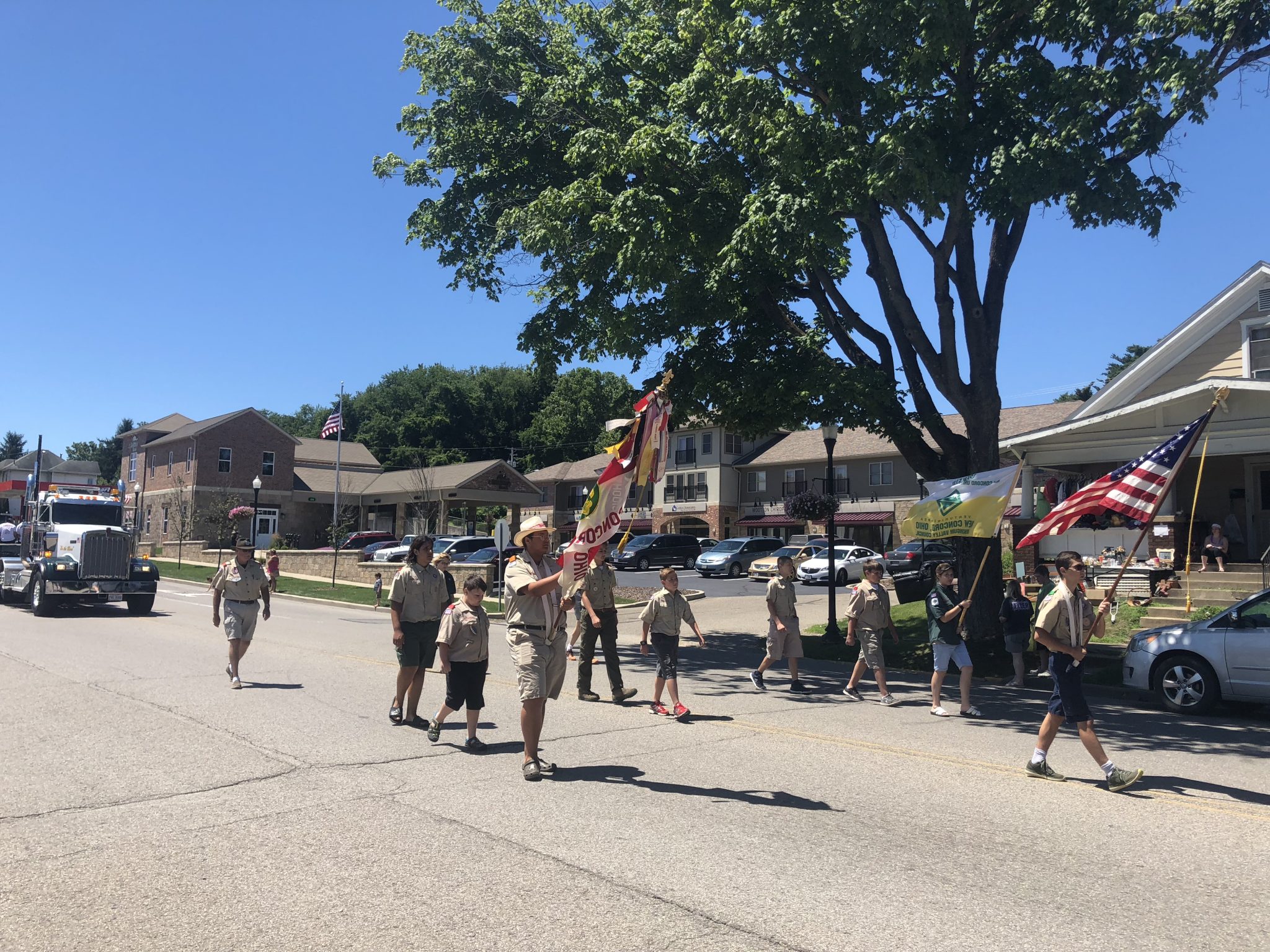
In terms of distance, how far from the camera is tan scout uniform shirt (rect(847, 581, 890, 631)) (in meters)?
11.4

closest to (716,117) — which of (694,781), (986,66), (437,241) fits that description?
(986,66)

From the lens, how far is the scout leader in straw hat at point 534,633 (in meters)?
7.04

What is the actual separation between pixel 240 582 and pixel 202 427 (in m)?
51.9

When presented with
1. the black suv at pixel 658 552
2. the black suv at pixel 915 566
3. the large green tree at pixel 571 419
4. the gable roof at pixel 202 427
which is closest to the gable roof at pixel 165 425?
the gable roof at pixel 202 427

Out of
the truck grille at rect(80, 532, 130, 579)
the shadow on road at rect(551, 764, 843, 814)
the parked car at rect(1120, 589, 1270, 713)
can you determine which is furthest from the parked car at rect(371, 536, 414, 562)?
the shadow on road at rect(551, 764, 843, 814)

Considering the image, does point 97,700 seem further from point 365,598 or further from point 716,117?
point 365,598

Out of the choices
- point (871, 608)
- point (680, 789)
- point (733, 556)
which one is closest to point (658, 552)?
point (733, 556)

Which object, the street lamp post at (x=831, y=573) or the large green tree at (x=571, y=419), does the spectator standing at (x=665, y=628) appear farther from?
the large green tree at (x=571, y=419)

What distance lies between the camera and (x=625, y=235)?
44.0 feet

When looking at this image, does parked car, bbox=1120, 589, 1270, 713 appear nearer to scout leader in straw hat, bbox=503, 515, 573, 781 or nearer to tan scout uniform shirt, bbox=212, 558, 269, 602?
scout leader in straw hat, bbox=503, 515, 573, 781

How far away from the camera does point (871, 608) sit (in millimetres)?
11383

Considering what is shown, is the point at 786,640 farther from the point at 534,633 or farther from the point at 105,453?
the point at 105,453

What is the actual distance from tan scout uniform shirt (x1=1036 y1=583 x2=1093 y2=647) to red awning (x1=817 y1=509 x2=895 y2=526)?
40.5 meters

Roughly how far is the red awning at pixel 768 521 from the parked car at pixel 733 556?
37.0 ft
